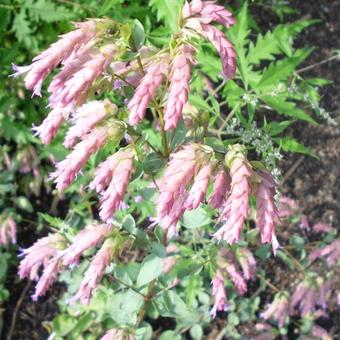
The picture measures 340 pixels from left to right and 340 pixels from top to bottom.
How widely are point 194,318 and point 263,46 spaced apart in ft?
4.87

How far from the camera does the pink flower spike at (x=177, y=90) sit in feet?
5.57

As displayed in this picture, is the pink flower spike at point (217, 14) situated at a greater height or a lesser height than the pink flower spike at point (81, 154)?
greater

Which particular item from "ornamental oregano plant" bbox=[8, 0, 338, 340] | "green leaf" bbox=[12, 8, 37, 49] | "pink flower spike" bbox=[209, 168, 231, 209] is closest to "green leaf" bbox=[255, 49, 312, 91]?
"ornamental oregano plant" bbox=[8, 0, 338, 340]

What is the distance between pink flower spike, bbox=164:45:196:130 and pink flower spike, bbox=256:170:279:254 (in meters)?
0.38

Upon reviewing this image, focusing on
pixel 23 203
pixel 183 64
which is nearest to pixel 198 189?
pixel 183 64

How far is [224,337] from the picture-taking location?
12.8 ft

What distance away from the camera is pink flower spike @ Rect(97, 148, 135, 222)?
1.85 meters

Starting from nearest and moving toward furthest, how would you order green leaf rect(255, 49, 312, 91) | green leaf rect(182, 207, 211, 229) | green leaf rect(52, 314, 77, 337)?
green leaf rect(182, 207, 211, 229), green leaf rect(255, 49, 312, 91), green leaf rect(52, 314, 77, 337)

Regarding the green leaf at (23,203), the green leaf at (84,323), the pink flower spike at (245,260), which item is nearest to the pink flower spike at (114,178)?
the pink flower spike at (245,260)

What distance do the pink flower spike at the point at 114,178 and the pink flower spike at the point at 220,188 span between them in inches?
10.4

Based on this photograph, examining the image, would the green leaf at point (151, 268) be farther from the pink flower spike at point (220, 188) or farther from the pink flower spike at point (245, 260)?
the pink flower spike at point (245, 260)

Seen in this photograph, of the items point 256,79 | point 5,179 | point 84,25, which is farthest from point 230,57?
point 5,179

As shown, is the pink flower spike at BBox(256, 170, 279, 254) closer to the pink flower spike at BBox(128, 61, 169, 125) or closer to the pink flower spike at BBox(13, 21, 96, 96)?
the pink flower spike at BBox(128, 61, 169, 125)

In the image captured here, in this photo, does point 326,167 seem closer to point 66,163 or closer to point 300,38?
point 300,38
